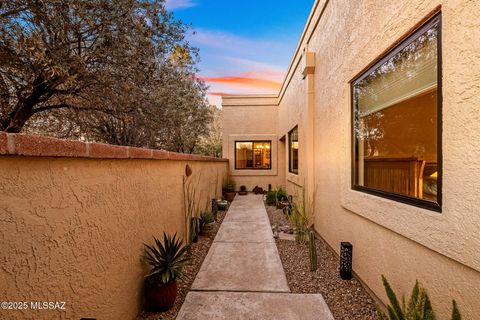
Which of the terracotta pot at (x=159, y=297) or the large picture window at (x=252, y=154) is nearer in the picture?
the terracotta pot at (x=159, y=297)

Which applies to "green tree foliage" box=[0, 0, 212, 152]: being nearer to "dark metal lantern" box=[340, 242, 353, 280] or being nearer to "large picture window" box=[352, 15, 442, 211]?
"large picture window" box=[352, 15, 442, 211]

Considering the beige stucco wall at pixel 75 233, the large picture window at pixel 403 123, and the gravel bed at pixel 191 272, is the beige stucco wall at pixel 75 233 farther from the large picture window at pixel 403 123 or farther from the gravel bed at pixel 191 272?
the large picture window at pixel 403 123


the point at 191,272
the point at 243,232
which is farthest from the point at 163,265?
the point at 243,232

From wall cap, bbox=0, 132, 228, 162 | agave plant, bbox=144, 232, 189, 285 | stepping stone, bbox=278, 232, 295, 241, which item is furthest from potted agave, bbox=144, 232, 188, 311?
stepping stone, bbox=278, 232, 295, 241

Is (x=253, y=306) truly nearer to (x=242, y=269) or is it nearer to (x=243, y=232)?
(x=242, y=269)

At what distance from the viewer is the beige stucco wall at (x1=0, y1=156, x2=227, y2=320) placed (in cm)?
111

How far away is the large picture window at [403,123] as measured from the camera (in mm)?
1906

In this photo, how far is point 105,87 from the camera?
4.45 metres

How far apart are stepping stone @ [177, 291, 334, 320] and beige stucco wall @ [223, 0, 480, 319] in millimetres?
723

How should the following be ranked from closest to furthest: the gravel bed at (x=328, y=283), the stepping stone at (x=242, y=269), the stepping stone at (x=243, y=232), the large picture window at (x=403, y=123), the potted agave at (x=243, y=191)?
the large picture window at (x=403, y=123)
the gravel bed at (x=328, y=283)
the stepping stone at (x=242, y=269)
the stepping stone at (x=243, y=232)
the potted agave at (x=243, y=191)

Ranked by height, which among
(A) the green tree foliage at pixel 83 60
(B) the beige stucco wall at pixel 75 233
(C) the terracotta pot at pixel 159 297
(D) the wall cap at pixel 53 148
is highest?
(A) the green tree foliage at pixel 83 60

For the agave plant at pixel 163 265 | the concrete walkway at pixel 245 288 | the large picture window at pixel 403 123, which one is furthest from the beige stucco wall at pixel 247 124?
the agave plant at pixel 163 265

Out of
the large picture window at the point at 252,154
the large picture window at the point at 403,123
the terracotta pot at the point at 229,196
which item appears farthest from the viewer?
the large picture window at the point at 252,154

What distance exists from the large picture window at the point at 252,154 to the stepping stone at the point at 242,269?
772 cm
